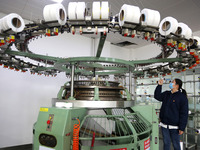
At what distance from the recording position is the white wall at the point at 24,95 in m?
5.87

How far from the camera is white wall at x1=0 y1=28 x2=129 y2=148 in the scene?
5867 millimetres

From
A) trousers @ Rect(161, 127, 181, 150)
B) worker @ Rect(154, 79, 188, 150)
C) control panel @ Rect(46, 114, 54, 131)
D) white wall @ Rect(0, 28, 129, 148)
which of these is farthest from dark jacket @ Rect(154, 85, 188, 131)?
white wall @ Rect(0, 28, 129, 148)

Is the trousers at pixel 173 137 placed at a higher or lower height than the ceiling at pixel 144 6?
lower

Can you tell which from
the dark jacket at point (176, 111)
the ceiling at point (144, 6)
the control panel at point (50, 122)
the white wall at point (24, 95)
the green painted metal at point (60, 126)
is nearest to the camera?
the green painted metal at point (60, 126)

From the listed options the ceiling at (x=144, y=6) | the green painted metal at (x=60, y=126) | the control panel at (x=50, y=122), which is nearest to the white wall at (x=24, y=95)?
the ceiling at (x=144, y=6)

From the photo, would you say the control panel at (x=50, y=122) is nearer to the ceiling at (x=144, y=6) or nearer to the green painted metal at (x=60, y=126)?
the green painted metal at (x=60, y=126)

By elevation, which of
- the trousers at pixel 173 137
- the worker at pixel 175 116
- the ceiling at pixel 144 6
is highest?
the ceiling at pixel 144 6

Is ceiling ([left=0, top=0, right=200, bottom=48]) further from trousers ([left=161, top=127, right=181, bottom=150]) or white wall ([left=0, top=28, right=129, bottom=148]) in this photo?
trousers ([left=161, top=127, right=181, bottom=150])

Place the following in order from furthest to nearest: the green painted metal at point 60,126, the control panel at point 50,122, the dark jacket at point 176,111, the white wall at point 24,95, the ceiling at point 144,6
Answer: the white wall at point 24,95 → the ceiling at point 144,6 → the dark jacket at point 176,111 → the control panel at point 50,122 → the green painted metal at point 60,126

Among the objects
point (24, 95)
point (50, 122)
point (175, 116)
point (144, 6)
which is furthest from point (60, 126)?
point (144, 6)

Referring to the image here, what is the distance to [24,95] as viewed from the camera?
20.9 ft

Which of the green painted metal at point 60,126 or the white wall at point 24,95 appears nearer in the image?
the green painted metal at point 60,126

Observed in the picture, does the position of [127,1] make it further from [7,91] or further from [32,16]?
[7,91]

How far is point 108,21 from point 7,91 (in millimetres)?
5384
